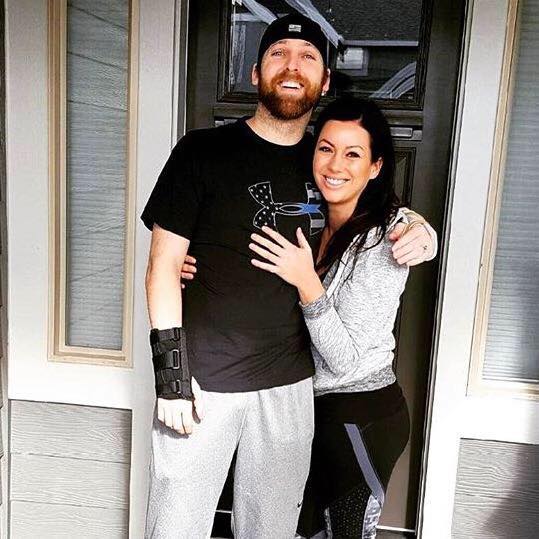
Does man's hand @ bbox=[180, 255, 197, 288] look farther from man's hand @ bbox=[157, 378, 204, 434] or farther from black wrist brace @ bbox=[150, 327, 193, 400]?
man's hand @ bbox=[157, 378, 204, 434]

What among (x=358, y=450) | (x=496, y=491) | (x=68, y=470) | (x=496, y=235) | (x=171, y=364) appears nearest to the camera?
(x=171, y=364)

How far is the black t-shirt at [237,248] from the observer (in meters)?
1.49

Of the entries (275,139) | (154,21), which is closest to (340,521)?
(275,139)

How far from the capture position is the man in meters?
1.46

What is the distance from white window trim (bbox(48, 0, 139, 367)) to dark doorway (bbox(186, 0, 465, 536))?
9.0 inches

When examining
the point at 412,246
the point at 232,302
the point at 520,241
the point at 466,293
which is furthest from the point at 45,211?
the point at 520,241

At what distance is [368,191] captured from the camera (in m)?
1.58

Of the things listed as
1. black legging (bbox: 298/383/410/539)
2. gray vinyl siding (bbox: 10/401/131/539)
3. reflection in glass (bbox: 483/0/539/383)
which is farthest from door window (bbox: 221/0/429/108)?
gray vinyl siding (bbox: 10/401/131/539)

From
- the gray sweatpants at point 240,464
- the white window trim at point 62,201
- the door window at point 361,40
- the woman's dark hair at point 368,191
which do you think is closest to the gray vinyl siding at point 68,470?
the white window trim at point 62,201

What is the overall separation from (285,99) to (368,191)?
11.8 inches

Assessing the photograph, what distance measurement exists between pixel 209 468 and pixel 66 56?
4.17ft

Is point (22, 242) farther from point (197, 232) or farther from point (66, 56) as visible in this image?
point (197, 232)

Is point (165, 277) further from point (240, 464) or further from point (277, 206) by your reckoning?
point (240, 464)

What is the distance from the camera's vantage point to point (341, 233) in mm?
1552
